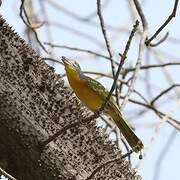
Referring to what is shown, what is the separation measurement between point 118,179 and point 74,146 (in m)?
0.26

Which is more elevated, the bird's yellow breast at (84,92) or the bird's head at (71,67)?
the bird's head at (71,67)

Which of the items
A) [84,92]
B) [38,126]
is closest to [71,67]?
[84,92]

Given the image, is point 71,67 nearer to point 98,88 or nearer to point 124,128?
point 98,88

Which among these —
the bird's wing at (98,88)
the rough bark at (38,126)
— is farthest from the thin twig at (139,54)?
the rough bark at (38,126)

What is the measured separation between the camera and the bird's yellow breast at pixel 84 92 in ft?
8.87

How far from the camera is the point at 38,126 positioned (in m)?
1.67

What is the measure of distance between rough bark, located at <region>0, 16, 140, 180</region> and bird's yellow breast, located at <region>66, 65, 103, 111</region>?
759 mm

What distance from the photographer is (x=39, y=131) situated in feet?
5.45

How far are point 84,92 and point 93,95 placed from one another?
0.06m

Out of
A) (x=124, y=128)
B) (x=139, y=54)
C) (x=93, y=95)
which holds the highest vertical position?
(x=139, y=54)

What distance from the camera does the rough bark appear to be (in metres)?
1.61

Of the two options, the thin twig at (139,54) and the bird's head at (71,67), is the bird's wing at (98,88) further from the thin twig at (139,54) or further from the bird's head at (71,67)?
the thin twig at (139,54)

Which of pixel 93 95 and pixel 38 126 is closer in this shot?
pixel 38 126

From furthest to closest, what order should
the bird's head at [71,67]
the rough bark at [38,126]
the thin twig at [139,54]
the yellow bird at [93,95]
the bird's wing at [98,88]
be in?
the bird's head at [71,67] < the bird's wing at [98,88] < the yellow bird at [93,95] < the thin twig at [139,54] < the rough bark at [38,126]
